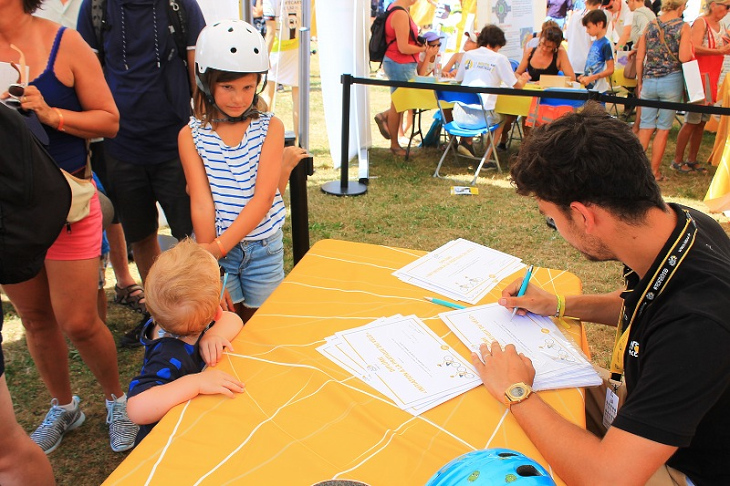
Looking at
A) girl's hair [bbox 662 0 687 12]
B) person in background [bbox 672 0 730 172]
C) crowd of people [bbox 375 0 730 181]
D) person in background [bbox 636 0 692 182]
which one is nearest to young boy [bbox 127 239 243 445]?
crowd of people [bbox 375 0 730 181]

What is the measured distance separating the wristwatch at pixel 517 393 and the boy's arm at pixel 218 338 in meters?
0.78

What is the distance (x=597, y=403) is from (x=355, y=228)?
3.50 meters

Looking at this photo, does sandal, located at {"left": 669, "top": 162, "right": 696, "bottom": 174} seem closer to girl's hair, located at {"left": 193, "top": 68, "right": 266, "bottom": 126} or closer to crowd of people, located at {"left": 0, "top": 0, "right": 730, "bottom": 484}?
crowd of people, located at {"left": 0, "top": 0, "right": 730, "bottom": 484}

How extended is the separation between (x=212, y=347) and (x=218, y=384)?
0.62 ft

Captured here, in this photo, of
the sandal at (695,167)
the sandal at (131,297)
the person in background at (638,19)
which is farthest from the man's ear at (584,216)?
the person in background at (638,19)

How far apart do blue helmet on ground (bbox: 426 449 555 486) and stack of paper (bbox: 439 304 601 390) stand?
0.53m

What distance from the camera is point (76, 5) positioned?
3.58 m

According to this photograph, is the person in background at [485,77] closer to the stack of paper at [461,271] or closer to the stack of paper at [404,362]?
the stack of paper at [461,271]

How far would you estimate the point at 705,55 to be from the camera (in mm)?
6699

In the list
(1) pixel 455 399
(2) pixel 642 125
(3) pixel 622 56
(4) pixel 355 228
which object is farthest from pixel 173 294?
(3) pixel 622 56

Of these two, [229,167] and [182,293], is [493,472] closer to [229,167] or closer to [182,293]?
[182,293]

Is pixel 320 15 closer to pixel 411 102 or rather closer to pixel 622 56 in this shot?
pixel 411 102

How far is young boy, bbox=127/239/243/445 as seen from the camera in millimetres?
1394

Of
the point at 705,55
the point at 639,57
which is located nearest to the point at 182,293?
the point at 639,57
